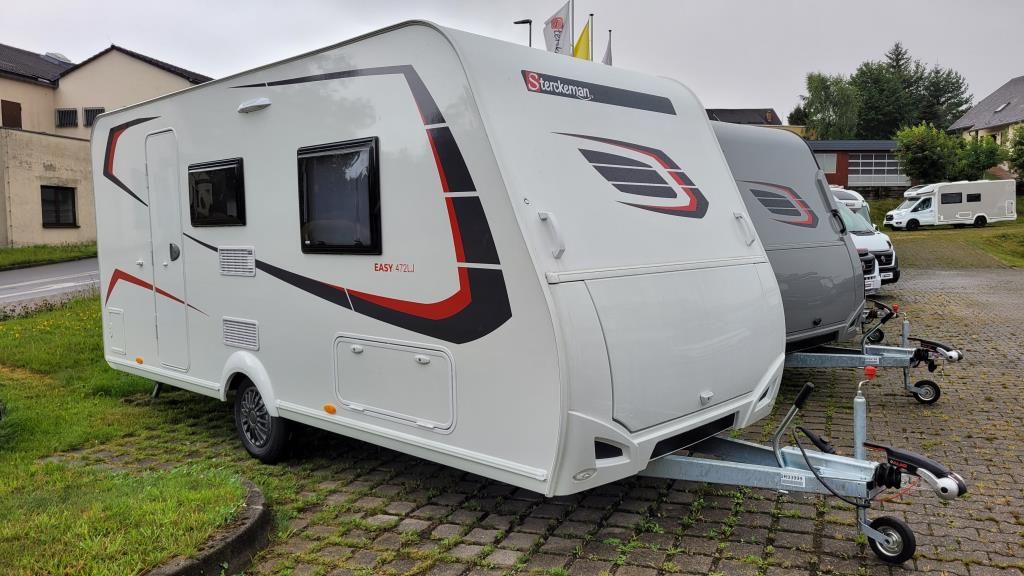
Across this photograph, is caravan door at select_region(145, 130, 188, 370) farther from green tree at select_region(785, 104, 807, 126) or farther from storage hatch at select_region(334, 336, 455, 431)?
green tree at select_region(785, 104, 807, 126)

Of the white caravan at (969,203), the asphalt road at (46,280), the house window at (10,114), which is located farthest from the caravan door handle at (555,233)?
the white caravan at (969,203)

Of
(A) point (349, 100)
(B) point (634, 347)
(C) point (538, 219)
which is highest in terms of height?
(A) point (349, 100)

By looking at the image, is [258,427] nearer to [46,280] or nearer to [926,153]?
[46,280]

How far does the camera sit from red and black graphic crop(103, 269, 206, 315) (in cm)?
634

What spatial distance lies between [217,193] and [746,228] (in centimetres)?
388

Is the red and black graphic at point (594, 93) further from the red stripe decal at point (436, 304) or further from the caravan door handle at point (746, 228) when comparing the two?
the red stripe decal at point (436, 304)

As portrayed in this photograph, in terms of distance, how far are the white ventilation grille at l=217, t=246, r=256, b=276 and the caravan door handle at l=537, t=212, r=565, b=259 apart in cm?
259

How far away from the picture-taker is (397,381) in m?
4.53

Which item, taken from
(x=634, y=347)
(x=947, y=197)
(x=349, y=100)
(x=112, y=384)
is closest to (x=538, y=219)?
(x=634, y=347)

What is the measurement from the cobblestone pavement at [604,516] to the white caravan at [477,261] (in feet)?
1.56

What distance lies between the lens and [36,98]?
34156 mm

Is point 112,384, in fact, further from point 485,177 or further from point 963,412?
point 963,412

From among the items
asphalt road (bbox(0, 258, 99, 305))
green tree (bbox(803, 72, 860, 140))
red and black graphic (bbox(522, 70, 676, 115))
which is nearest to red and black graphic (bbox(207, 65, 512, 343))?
red and black graphic (bbox(522, 70, 676, 115))

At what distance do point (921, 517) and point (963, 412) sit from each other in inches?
112
